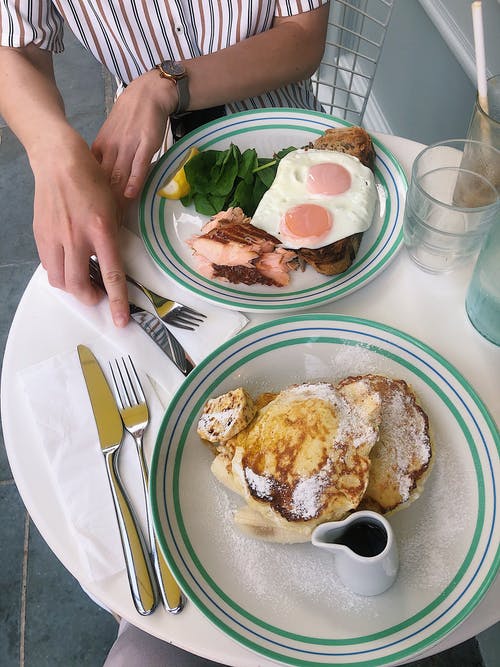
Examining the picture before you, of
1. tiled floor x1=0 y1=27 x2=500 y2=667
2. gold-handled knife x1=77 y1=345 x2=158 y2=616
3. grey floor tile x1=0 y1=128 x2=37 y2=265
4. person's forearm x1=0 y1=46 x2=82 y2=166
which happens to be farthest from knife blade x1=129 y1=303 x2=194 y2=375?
grey floor tile x1=0 y1=128 x2=37 y2=265

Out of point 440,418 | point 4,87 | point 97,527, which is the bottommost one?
point 97,527

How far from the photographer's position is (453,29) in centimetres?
Answer: 169

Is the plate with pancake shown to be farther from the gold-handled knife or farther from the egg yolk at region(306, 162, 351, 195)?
the egg yolk at region(306, 162, 351, 195)

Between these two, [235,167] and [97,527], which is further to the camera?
[235,167]

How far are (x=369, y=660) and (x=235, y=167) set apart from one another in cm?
88

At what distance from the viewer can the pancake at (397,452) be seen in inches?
30.0

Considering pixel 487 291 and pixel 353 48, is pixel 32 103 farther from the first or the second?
pixel 353 48

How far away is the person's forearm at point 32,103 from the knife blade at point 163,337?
1.25 feet

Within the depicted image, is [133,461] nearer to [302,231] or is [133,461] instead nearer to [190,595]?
[190,595]

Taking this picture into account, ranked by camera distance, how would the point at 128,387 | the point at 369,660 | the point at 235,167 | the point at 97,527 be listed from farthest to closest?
the point at 235,167, the point at 128,387, the point at 97,527, the point at 369,660

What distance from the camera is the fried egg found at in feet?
3.40

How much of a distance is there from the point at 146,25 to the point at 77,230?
2.05 feet

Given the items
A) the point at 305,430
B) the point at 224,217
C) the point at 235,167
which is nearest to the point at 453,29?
the point at 235,167

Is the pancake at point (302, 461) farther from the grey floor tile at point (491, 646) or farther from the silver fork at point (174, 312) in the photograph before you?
the grey floor tile at point (491, 646)
